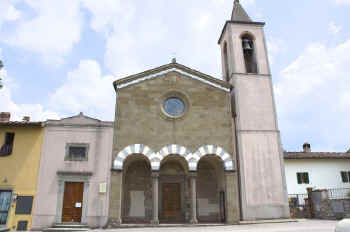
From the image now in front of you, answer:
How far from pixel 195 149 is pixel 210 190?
11.6 ft

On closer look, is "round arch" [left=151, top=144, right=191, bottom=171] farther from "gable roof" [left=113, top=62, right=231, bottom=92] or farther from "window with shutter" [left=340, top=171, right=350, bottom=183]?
"window with shutter" [left=340, top=171, right=350, bottom=183]

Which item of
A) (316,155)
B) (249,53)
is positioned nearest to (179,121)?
(249,53)

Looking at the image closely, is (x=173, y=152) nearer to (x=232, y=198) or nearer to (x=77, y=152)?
(x=232, y=198)

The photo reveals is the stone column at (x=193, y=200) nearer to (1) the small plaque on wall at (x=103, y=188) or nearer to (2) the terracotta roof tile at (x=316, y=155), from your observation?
(1) the small plaque on wall at (x=103, y=188)

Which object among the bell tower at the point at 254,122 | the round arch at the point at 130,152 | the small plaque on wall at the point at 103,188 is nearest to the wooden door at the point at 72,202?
the small plaque on wall at the point at 103,188

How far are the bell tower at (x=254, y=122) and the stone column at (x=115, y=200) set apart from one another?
7.33m

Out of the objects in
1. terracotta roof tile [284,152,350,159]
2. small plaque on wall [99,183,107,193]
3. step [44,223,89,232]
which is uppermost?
terracotta roof tile [284,152,350,159]

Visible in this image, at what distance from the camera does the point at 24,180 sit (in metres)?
16.5

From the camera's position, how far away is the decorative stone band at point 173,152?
57.2 feet

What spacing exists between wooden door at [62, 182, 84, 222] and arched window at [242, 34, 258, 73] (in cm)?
1458

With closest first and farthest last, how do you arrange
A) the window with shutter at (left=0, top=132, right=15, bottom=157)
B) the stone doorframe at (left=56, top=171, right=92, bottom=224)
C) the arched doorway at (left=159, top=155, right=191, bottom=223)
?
1. the stone doorframe at (left=56, top=171, right=92, bottom=224)
2. the window with shutter at (left=0, top=132, right=15, bottom=157)
3. the arched doorway at (left=159, top=155, right=191, bottom=223)

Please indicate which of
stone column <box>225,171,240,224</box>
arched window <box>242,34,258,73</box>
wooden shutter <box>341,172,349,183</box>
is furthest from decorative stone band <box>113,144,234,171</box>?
wooden shutter <box>341,172,349,183</box>

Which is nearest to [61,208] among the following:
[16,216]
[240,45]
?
[16,216]

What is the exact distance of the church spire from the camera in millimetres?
23656
